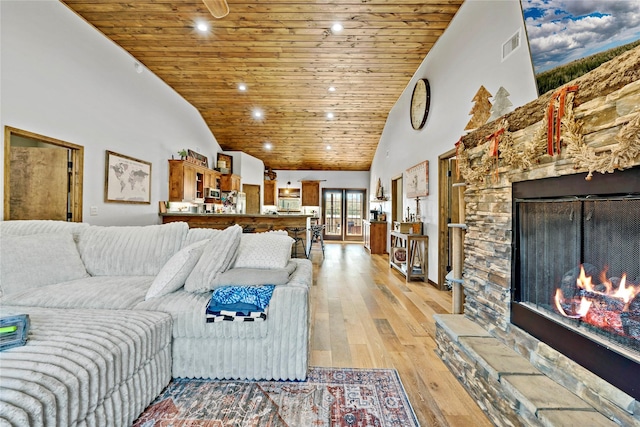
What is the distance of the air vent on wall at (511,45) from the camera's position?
2.52 m

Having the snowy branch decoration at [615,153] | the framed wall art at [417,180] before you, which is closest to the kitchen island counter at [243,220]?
the framed wall art at [417,180]

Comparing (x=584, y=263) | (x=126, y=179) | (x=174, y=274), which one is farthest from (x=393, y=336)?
(x=126, y=179)

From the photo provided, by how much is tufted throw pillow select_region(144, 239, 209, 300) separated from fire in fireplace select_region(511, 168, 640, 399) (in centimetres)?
218

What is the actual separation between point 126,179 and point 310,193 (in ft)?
22.4

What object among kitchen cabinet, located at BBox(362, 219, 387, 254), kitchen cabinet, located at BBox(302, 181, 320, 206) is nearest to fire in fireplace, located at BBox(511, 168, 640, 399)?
kitchen cabinet, located at BBox(362, 219, 387, 254)

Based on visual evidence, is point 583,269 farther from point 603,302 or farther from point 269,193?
point 269,193

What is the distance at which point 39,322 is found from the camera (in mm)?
1564

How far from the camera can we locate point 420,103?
4844 mm

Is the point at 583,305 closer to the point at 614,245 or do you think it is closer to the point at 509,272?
the point at 614,245

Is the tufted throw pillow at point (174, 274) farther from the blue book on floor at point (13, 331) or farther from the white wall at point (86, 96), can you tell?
the white wall at point (86, 96)

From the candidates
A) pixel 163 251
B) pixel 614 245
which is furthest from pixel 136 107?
pixel 614 245

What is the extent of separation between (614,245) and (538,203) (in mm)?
449

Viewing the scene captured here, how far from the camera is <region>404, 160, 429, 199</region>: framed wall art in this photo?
15.0 ft

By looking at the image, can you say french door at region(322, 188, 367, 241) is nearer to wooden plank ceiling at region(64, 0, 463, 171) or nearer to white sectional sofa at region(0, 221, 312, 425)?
wooden plank ceiling at region(64, 0, 463, 171)
